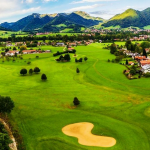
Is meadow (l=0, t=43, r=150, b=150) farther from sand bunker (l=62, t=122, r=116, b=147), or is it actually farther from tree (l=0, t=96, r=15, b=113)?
tree (l=0, t=96, r=15, b=113)

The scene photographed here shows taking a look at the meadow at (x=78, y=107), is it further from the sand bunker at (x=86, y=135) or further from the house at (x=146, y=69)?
the house at (x=146, y=69)

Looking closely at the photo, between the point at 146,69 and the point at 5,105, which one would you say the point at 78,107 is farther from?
the point at 146,69

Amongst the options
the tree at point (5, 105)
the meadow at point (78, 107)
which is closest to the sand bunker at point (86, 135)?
the meadow at point (78, 107)

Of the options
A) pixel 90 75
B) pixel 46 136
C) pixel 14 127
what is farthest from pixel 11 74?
pixel 46 136

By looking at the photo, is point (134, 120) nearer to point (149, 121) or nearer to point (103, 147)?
point (149, 121)

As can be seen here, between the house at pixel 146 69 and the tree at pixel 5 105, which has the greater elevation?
the house at pixel 146 69

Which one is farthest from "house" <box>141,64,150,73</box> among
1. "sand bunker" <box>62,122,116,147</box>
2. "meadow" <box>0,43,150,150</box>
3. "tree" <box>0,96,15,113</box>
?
"tree" <box>0,96,15,113</box>

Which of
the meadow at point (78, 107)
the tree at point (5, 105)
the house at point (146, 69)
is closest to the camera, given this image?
the meadow at point (78, 107)
